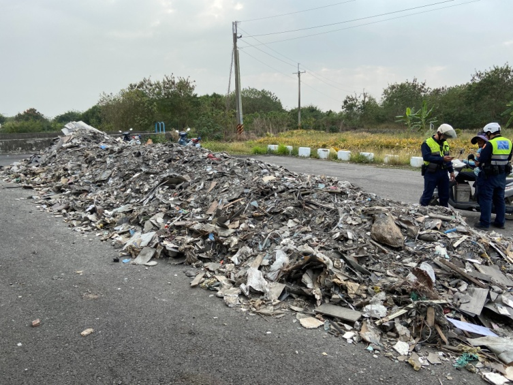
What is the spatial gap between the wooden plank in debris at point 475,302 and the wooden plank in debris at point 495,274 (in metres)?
0.36

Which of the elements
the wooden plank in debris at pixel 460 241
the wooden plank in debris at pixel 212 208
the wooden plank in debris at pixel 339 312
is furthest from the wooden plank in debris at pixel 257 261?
A: the wooden plank in debris at pixel 460 241

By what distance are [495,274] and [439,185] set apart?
2764 mm

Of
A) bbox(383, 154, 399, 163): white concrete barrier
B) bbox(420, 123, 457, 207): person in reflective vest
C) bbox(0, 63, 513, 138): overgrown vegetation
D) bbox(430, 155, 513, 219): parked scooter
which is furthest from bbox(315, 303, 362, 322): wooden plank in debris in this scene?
bbox(0, 63, 513, 138): overgrown vegetation

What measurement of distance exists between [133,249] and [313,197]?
2.66 meters

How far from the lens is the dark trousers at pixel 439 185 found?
241 inches

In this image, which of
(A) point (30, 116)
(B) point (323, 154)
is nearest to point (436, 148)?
(B) point (323, 154)

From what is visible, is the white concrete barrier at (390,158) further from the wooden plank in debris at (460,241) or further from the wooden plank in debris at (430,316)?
the wooden plank in debris at (430,316)

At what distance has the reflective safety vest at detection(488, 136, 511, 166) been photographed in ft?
18.1

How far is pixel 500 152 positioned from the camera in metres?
5.52

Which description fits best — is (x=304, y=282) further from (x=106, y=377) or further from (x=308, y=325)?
(x=106, y=377)

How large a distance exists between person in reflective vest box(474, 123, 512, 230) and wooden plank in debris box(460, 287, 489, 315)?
115 inches

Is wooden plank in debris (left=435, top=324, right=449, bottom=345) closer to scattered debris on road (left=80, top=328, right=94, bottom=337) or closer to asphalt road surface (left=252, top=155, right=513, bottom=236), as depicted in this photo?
scattered debris on road (left=80, top=328, right=94, bottom=337)

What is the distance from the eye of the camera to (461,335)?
10.1ft

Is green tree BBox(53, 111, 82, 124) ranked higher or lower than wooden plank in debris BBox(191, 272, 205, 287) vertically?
higher
